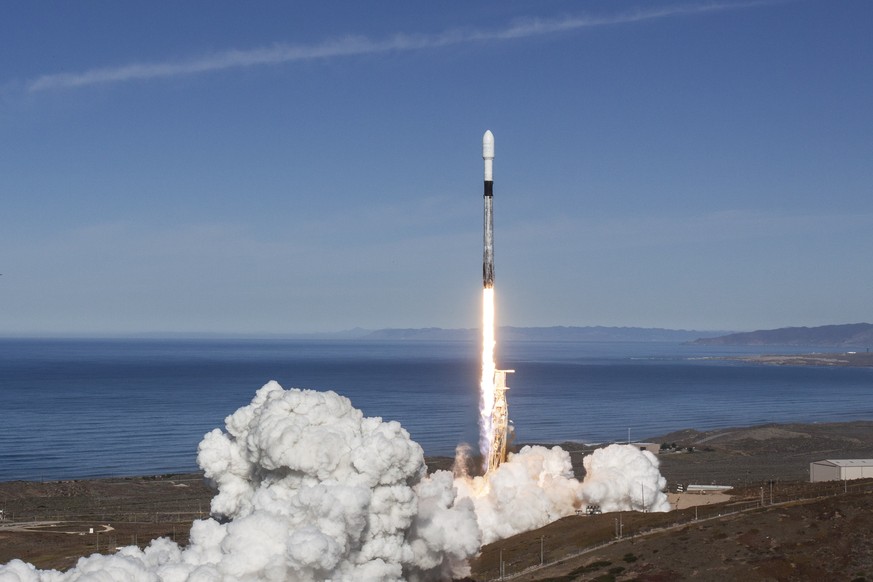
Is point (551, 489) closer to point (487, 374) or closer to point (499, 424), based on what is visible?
point (499, 424)

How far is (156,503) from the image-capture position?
114562 mm

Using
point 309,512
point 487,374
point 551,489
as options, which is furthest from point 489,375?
point 309,512

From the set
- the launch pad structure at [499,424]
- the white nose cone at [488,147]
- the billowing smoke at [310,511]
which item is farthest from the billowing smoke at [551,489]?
the white nose cone at [488,147]

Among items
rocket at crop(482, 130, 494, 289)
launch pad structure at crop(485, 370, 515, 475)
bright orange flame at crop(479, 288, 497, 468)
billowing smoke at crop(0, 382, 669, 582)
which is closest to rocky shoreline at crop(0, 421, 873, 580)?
launch pad structure at crop(485, 370, 515, 475)

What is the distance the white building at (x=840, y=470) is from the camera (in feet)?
335

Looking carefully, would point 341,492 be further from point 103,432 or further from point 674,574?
point 103,432

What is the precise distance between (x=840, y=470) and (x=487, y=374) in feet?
133

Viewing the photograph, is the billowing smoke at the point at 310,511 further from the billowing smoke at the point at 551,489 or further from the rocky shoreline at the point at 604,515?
the billowing smoke at the point at 551,489

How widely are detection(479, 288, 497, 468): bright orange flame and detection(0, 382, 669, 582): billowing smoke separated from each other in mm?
18136

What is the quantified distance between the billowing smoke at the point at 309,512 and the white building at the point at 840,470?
50675mm

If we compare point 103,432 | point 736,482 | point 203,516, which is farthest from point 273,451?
point 103,432

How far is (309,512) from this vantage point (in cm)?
5438

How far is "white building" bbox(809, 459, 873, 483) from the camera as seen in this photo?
102125 millimetres

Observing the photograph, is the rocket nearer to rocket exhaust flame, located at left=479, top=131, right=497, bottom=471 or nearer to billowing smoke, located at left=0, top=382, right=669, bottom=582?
rocket exhaust flame, located at left=479, top=131, right=497, bottom=471
